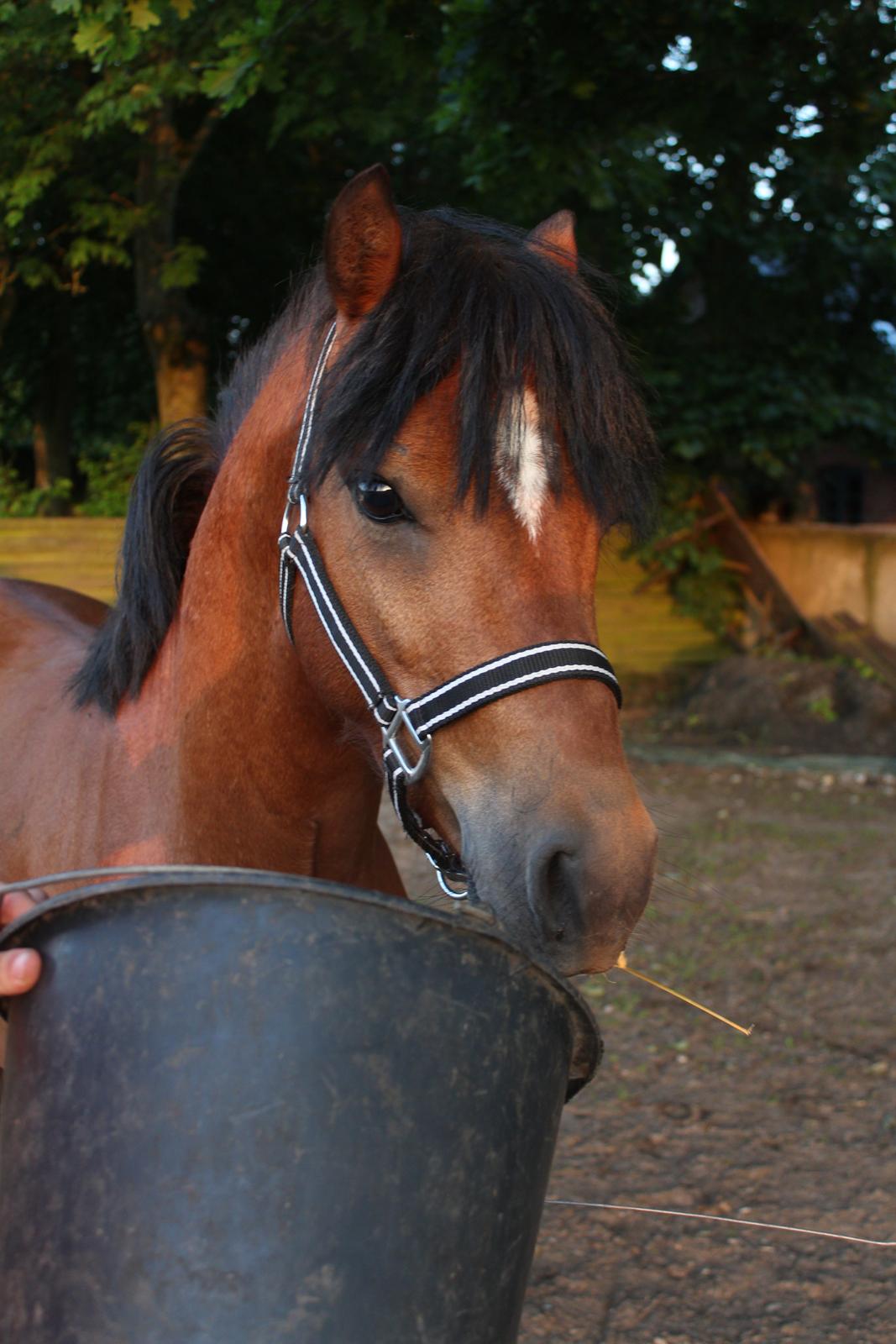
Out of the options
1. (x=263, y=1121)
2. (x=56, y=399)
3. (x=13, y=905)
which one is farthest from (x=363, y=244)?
(x=56, y=399)

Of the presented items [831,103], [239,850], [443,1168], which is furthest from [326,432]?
[831,103]

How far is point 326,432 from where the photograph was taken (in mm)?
1651

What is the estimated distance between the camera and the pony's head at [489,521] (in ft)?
4.68

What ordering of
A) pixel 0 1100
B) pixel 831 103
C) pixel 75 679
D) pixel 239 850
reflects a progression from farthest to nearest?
pixel 831 103, pixel 75 679, pixel 239 850, pixel 0 1100

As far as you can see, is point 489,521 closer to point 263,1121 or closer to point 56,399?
point 263,1121

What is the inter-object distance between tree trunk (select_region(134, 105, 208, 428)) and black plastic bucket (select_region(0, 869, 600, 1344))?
305 inches

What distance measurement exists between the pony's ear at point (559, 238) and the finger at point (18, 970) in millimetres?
1343

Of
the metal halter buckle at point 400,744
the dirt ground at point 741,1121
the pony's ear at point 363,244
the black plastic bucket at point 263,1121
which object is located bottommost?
the dirt ground at point 741,1121

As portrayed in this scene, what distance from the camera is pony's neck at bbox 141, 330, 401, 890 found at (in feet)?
6.04

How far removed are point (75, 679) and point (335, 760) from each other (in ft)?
1.98

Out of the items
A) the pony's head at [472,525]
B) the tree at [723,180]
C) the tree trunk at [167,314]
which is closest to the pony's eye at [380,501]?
the pony's head at [472,525]

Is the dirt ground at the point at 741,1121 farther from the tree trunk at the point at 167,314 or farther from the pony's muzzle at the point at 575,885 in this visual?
the tree trunk at the point at 167,314

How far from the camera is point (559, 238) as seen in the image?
2.11m

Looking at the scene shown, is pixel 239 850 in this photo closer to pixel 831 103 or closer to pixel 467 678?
pixel 467 678
